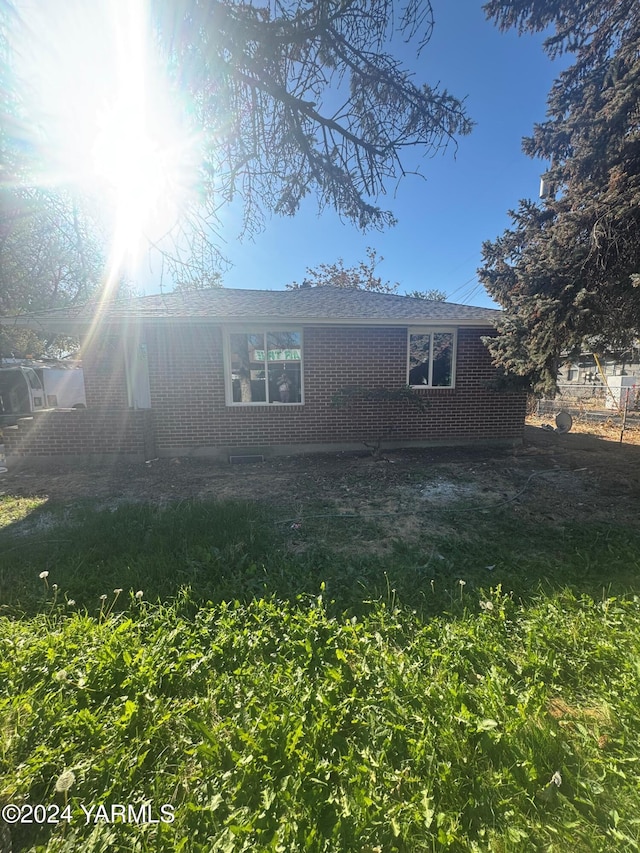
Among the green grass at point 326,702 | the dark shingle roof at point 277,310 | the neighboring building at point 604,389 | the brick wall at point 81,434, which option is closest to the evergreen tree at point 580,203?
the dark shingle roof at point 277,310

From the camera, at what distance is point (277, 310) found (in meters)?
7.54

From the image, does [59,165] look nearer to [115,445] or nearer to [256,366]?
[256,366]

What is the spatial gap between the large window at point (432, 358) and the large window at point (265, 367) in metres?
2.59

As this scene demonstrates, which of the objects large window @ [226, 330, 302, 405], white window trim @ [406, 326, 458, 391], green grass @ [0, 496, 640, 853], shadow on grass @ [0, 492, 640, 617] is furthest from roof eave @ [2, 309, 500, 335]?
green grass @ [0, 496, 640, 853]

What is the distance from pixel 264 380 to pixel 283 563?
5.07m

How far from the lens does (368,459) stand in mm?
7410

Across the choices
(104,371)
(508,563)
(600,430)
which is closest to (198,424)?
(104,371)

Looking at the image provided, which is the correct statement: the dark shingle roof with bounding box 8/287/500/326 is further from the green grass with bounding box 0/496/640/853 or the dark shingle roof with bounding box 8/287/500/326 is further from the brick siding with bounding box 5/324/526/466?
the green grass with bounding box 0/496/640/853

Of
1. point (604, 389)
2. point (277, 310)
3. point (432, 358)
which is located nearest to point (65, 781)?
point (277, 310)

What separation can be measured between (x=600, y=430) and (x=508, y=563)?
31.8 ft

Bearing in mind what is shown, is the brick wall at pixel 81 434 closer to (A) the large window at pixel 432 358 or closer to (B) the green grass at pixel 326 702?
→ (B) the green grass at pixel 326 702

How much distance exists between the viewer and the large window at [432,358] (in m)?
8.03

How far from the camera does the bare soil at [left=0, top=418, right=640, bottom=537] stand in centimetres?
471

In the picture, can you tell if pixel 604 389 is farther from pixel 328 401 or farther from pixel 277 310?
pixel 277 310
